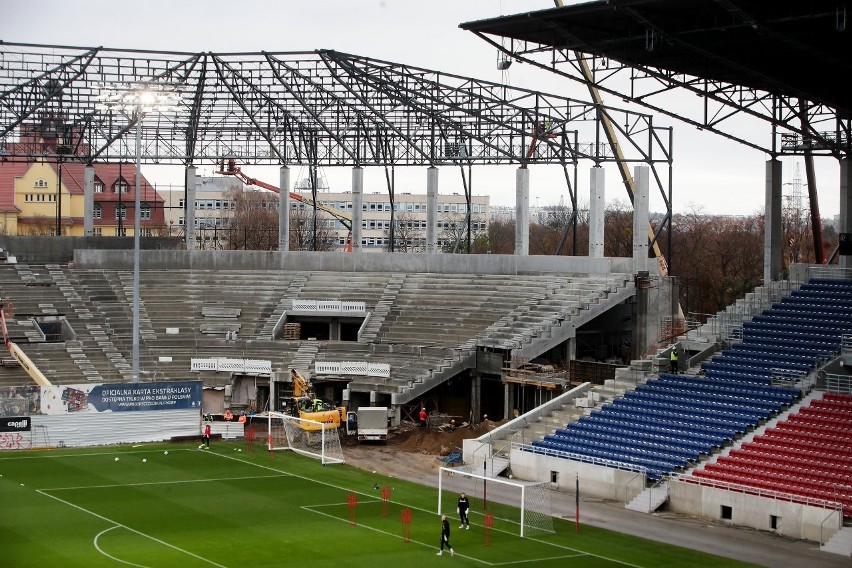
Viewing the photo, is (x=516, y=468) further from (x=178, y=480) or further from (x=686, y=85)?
(x=686, y=85)

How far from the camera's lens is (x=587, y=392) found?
4941 centimetres

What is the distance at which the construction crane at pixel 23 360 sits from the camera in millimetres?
54219

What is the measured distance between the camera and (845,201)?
5012 cm

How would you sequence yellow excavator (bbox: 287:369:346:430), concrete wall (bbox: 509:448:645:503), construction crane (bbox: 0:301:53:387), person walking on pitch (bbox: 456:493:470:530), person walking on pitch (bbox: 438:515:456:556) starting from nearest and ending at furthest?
1. person walking on pitch (bbox: 438:515:456:556)
2. person walking on pitch (bbox: 456:493:470:530)
3. concrete wall (bbox: 509:448:645:503)
4. yellow excavator (bbox: 287:369:346:430)
5. construction crane (bbox: 0:301:53:387)

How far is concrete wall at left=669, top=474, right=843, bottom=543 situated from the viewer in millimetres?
35000

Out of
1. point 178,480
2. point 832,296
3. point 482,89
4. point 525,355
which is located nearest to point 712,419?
point 832,296

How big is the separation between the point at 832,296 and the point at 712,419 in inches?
392

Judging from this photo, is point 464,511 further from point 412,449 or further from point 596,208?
point 596,208

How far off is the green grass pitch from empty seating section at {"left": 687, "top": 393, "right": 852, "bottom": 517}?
5.04 m

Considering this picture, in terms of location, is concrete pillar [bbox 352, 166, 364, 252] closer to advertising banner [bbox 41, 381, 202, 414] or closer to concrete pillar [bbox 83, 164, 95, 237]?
concrete pillar [bbox 83, 164, 95, 237]

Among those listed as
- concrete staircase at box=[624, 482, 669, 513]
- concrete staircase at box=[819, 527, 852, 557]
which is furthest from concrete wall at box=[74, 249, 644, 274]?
concrete staircase at box=[819, 527, 852, 557]

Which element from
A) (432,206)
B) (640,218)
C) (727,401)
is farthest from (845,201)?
(432,206)

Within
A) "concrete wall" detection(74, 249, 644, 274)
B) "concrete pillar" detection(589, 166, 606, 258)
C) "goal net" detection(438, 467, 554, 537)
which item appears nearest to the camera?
"goal net" detection(438, 467, 554, 537)

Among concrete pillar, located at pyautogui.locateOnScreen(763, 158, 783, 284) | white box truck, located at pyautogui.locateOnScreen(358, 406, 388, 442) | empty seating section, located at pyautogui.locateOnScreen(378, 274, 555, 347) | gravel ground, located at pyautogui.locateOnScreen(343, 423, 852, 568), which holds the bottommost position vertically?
gravel ground, located at pyautogui.locateOnScreen(343, 423, 852, 568)
